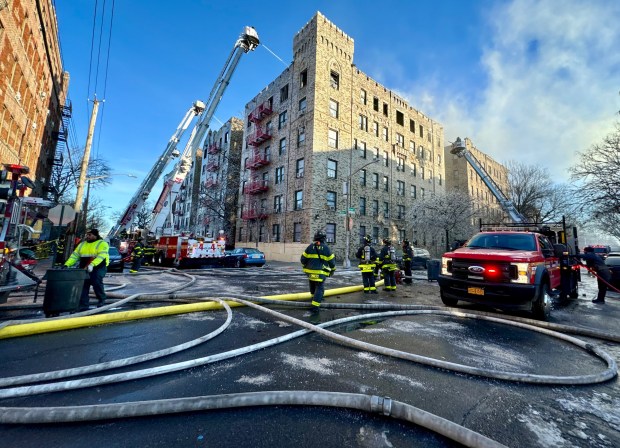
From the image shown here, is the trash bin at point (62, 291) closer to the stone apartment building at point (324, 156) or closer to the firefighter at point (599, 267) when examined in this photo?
the firefighter at point (599, 267)

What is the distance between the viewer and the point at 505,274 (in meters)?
5.76

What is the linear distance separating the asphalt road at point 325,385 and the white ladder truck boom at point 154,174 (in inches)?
637

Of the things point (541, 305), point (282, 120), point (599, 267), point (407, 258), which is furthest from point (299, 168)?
point (541, 305)

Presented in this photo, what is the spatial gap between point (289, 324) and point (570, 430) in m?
3.86

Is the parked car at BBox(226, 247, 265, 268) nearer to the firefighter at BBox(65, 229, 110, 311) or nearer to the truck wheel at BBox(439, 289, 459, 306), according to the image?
the firefighter at BBox(65, 229, 110, 311)

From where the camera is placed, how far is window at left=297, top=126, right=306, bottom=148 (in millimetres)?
27658

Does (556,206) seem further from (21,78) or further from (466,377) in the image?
(21,78)

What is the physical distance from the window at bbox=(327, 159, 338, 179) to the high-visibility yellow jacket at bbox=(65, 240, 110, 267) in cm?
2273

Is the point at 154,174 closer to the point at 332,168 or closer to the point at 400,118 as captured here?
the point at 332,168

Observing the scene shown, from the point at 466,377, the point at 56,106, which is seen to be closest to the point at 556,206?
the point at 466,377

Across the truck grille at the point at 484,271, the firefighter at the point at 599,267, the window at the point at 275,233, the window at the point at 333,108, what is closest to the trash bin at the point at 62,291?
the truck grille at the point at 484,271

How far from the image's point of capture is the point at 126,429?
84.2 inches

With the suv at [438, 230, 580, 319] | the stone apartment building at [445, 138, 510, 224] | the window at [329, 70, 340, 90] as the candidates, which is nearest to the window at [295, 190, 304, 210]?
the window at [329, 70, 340, 90]

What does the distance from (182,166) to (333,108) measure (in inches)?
671
